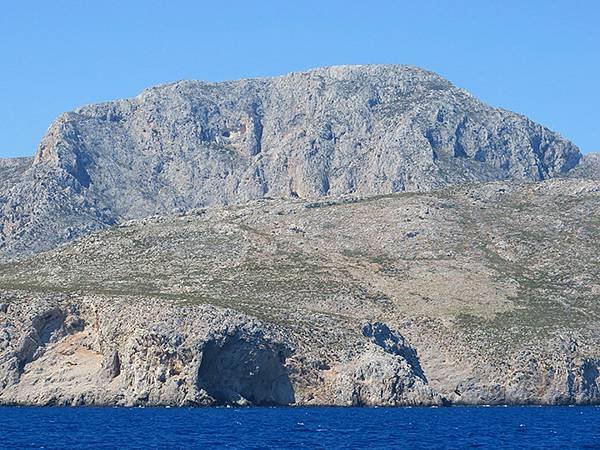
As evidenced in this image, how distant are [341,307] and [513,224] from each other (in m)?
41.0

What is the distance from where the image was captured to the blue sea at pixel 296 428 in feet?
333

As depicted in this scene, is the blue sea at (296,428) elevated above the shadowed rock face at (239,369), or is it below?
below

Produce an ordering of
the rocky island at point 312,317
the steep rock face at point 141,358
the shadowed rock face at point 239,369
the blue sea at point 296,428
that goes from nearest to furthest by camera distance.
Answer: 1. the blue sea at point 296,428
2. the steep rock face at point 141,358
3. the shadowed rock face at point 239,369
4. the rocky island at point 312,317

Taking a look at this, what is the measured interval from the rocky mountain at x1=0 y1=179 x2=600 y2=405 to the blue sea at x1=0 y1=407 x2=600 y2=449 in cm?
304

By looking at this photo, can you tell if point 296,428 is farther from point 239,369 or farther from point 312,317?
point 312,317

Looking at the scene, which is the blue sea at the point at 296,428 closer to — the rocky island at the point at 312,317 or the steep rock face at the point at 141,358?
the steep rock face at the point at 141,358

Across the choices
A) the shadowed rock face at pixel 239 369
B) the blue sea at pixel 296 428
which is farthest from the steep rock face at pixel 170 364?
the blue sea at pixel 296 428

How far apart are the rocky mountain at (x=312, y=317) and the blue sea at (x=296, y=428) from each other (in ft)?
9.98

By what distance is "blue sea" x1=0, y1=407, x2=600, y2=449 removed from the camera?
333 ft

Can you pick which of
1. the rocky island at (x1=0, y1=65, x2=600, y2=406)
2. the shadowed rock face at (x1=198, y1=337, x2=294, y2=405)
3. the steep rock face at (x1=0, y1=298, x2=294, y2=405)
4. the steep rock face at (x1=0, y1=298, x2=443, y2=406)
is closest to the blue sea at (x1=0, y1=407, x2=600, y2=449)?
the steep rock face at (x1=0, y1=298, x2=443, y2=406)

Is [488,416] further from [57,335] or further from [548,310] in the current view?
[57,335]

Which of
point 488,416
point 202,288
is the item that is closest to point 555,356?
point 488,416

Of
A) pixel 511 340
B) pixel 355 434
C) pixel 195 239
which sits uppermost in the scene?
pixel 195 239

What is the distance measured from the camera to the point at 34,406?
147500 mm
